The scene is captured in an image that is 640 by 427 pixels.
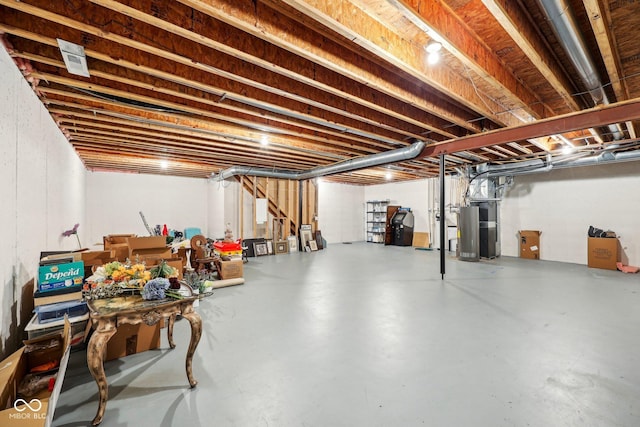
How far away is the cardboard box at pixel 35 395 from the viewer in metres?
1.13

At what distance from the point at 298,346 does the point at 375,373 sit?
767mm

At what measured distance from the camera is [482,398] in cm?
181

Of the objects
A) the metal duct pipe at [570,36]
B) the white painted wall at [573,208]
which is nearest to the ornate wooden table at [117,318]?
the metal duct pipe at [570,36]

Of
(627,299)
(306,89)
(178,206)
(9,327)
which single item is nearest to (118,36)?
(306,89)

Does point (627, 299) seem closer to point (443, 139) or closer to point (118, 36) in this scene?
point (443, 139)

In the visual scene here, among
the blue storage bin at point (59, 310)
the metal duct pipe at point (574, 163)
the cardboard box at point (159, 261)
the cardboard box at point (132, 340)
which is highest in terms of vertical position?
the metal duct pipe at point (574, 163)

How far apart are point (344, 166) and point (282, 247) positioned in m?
3.55

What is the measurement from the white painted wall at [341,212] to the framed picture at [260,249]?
8.92 feet

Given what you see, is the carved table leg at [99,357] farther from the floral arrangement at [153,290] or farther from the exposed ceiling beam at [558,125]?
the exposed ceiling beam at [558,125]

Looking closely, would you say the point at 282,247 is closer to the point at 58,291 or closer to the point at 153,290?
the point at 58,291

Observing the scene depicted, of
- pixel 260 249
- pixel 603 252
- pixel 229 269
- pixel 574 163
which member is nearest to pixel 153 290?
pixel 229 269

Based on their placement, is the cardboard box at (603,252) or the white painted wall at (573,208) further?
the white painted wall at (573,208)

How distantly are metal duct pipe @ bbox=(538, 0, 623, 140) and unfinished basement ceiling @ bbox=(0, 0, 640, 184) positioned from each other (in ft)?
0.07

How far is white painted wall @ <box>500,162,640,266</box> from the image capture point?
5.86 metres
